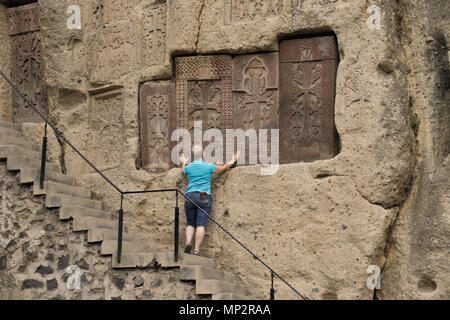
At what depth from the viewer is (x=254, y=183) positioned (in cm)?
946

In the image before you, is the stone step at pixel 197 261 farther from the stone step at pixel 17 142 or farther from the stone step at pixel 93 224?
the stone step at pixel 17 142

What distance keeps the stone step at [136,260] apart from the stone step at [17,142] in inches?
97.3

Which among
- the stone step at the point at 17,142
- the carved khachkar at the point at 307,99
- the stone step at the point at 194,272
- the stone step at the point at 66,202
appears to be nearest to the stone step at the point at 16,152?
the stone step at the point at 17,142

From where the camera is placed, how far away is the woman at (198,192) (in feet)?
30.7

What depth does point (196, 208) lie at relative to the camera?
9445mm

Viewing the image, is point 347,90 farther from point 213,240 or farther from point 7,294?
point 7,294

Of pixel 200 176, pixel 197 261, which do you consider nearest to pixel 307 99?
pixel 200 176

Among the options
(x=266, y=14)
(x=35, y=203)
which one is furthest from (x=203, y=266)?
(x=266, y=14)

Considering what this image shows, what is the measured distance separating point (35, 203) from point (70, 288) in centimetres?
113

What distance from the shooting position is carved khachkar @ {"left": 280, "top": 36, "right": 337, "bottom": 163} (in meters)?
9.43

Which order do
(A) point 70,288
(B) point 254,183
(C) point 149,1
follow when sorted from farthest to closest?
1. (C) point 149,1
2. (B) point 254,183
3. (A) point 70,288

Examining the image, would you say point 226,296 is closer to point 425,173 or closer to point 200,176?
point 200,176

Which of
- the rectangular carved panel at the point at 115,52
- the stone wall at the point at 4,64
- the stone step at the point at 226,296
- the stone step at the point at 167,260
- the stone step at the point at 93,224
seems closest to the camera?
the stone step at the point at 226,296

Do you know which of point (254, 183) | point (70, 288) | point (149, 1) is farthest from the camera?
point (149, 1)
